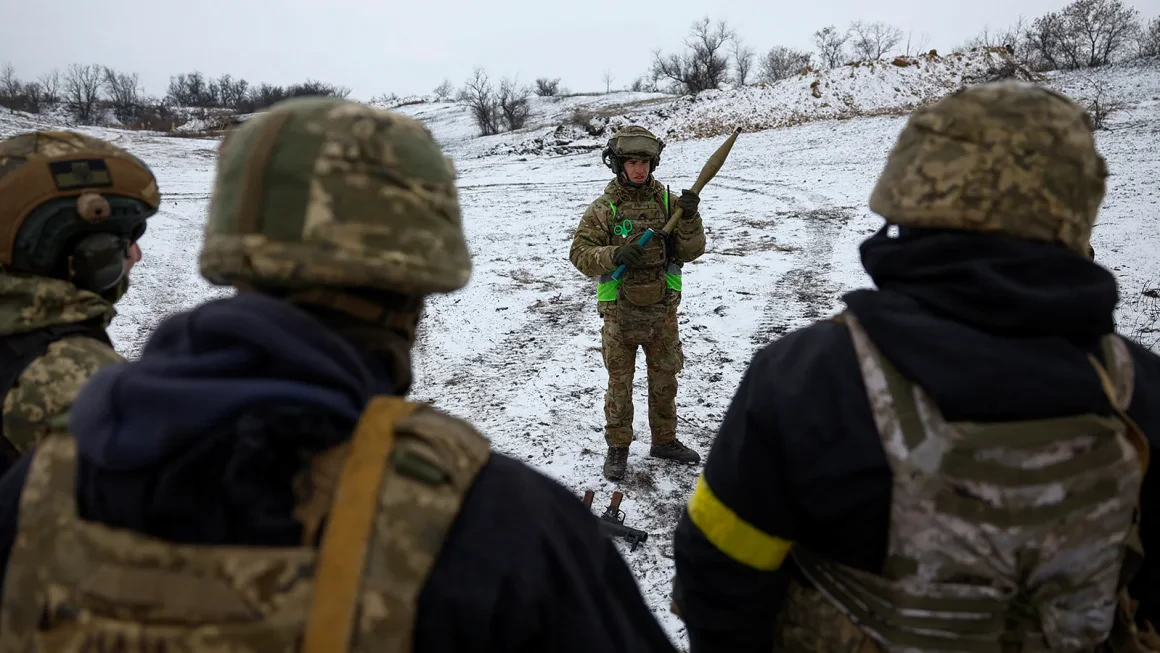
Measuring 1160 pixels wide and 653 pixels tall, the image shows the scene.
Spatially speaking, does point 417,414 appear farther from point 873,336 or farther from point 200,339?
point 873,336

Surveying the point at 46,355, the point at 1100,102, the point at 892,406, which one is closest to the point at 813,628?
the point at 892,406

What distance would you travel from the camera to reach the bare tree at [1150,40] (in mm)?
25391

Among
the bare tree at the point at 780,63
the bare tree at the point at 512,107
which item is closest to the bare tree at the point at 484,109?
the bare tree at the point at 512,107

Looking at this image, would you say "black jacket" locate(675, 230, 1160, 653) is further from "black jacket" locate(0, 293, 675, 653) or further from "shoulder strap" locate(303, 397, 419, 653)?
"shoulder strap" locate(303, 397, 419, 653)

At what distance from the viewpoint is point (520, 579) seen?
962 mm

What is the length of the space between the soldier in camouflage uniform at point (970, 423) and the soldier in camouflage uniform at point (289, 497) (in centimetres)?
58

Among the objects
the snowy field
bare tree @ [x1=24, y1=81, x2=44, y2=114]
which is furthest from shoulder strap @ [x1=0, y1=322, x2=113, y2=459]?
bare tree @ [x1=24, y1=81, x2=44, y2=114]

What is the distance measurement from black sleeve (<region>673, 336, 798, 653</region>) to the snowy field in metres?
1.63

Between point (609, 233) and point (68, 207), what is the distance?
2.90 meters

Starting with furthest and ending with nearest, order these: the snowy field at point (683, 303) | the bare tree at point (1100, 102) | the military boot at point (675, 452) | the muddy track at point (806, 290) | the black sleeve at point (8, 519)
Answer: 1. the bare tree at point (1100, 102)
2. the muddy track at point (806, 290)
3. the snowy field at point (683, 303)
4. the military boot at point (675, 452)
5. the black sleeve at point (8, 519)

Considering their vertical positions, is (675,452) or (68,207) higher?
(68,207)

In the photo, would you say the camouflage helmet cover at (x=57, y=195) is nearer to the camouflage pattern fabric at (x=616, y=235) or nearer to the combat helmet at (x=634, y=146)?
the camouflage pattern fabric at (x=616, y=235)

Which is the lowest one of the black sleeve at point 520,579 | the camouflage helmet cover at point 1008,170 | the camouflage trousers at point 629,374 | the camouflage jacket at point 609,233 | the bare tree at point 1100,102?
the camouflage trousers at point 629,374

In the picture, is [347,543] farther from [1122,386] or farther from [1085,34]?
[1085,34]
